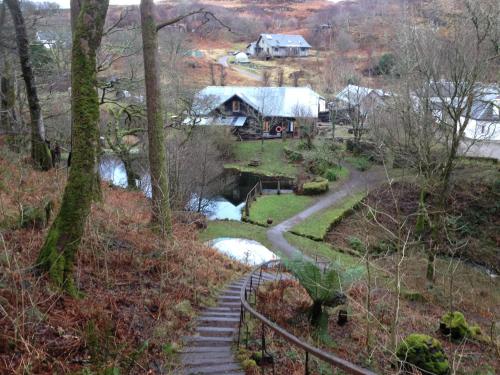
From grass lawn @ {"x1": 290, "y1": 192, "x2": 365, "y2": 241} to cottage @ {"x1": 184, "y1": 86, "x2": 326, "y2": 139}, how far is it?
14.0 metres

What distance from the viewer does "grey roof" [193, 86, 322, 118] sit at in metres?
39.6

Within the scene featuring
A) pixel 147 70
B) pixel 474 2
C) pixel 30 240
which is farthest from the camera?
pixel 474 2

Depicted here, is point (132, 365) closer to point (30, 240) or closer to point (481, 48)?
point (30, 240)

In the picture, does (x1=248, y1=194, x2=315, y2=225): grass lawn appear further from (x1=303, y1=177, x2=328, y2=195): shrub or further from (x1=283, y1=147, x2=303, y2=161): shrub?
(x1=283, y1=147, x2=303, y2=161): shrub

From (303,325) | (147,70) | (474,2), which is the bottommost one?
(303,325)

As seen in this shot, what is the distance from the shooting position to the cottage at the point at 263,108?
4047 cm

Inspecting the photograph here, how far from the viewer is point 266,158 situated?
3694 cm

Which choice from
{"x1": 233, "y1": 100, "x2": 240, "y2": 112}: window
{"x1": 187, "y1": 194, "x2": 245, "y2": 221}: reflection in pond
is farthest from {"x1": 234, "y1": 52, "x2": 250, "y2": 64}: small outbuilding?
{"x1": 187, "y1": 194, "x2": 245, "y2": 221}: reflection in pond

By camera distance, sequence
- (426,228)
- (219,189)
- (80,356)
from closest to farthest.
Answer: (80,356) → (426,228) → (219,189)

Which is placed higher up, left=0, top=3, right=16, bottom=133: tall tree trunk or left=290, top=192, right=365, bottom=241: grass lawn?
left=0, top=3, right=16, bottom=133: tall tree trunk

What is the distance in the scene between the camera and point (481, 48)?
50.5 ft

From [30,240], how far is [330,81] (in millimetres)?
41388

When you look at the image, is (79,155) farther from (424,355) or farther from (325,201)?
(325,201)

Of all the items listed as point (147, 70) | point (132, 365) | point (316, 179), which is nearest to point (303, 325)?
point (132, 365)
